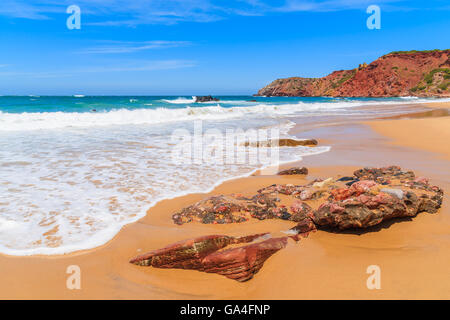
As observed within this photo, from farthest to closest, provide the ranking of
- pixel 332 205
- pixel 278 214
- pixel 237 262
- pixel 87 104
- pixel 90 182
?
pixel 87 104
pixel 90 182
pixel 278 214
pixel 332 205
pixel 237 262

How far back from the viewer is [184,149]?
848cm

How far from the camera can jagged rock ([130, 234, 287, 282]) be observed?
2.45 meters

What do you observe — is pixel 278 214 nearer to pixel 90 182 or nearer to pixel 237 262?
pixel 237 262

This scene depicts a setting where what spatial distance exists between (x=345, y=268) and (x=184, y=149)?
6.50 metres

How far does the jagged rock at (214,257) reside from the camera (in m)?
2.45

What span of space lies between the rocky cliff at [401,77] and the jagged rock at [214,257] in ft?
313

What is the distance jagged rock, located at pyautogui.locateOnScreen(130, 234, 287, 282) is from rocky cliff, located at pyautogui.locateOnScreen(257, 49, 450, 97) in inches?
3752

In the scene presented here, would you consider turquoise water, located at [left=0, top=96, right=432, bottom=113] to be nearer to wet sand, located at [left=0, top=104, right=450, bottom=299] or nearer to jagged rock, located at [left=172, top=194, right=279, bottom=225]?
jagged rock, located at [left=172, top=194, right=279, bottom=225]

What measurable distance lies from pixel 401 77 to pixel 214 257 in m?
112

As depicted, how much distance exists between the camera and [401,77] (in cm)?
9456

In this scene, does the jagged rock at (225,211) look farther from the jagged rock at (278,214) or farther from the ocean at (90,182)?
the ocean at (90,182)

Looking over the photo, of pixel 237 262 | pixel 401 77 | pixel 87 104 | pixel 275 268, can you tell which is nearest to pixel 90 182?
pixel 237 262

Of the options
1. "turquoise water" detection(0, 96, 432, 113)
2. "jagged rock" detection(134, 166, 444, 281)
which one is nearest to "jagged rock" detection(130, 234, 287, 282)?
"jagged rock" detection(134, 166, 444, 281)
